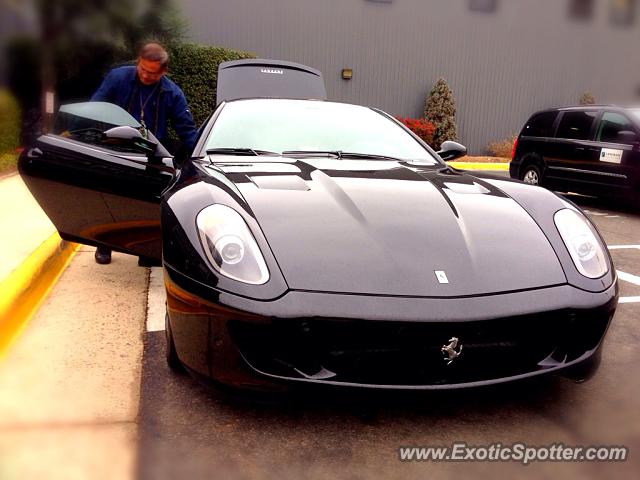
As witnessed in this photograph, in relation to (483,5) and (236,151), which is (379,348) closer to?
(236,151)

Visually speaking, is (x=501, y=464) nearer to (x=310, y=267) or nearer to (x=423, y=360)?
(x=423, y=360)

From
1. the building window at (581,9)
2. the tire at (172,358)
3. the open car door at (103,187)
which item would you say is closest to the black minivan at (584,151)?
the open car door at (103,187)

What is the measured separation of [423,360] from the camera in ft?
7.36

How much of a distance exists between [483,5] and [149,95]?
1628 centimetres

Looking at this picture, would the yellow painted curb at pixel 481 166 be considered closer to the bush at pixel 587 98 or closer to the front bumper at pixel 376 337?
the bush at pixel 587 98

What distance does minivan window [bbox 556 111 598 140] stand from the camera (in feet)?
30.2

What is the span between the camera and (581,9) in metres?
20.0

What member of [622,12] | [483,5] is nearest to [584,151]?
[483,5]

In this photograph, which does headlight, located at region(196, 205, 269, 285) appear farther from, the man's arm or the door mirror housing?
the door mirror housing

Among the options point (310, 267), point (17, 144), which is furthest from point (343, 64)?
point (310, 267)

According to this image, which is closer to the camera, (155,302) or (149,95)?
(155,302)

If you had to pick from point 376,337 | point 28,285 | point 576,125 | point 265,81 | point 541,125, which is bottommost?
point 28,285

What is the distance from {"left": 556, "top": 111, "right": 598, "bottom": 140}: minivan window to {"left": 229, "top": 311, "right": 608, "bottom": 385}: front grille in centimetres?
→ 767

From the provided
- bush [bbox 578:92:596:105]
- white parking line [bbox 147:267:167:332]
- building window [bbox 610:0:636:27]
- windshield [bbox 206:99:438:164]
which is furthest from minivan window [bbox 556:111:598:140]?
building window [bbox 610:0:636:27]
